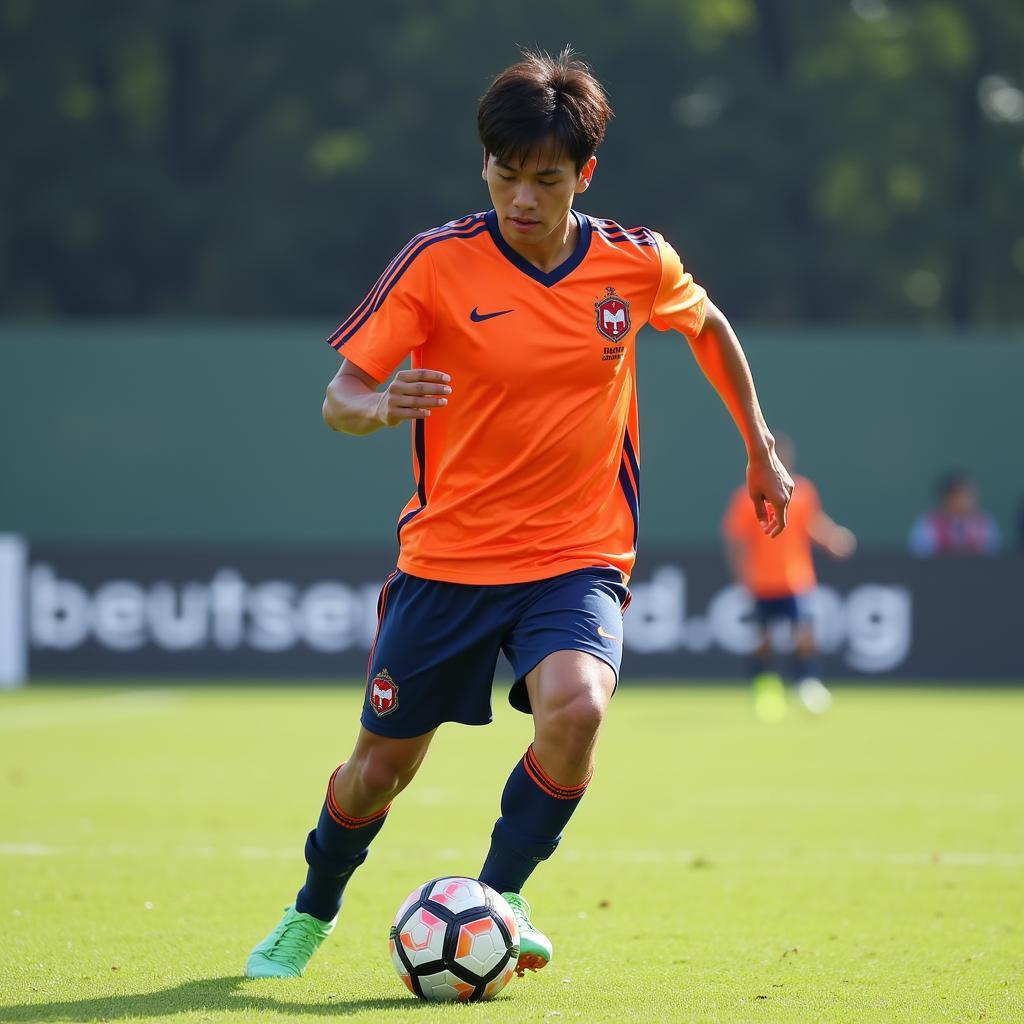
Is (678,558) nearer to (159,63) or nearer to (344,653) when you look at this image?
(344,653)

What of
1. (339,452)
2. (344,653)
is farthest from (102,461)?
(344,653)

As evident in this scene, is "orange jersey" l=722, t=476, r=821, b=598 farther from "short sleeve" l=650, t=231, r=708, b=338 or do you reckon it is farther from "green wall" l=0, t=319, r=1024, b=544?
"short sleeve" l=650, t=231, r=708, b=338

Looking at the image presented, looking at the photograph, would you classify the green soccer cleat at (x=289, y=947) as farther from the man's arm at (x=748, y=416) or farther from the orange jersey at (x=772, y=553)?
the orange jersey at (x=772, y=553)

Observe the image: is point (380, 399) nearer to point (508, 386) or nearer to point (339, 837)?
point (508, 386)

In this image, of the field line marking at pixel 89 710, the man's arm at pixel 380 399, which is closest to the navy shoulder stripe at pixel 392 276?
the man's arm at pixel 380 399

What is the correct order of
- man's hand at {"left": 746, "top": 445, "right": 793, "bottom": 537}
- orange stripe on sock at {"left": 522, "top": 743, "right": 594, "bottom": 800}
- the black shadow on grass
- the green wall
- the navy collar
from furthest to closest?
the green wall
man's hand at {"left": 746, "top": 445, "right": 793, "bottom": 537}
the navy collar
orange stripe on sock at {"left": 522, "top": 743, "right": 594, "bottom": 800}
the black shadow on grass

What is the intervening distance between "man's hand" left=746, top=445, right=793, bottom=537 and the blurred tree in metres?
24.3

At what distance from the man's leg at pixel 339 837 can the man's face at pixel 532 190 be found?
1.45 metres

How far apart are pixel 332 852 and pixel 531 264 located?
179 cm

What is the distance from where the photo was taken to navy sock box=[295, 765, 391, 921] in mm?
5312

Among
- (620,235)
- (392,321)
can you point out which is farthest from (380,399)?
(620,235)

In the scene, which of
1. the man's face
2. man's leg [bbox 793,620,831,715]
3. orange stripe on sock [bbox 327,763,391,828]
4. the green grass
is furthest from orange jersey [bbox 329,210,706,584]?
man's leg [bbox 793,620,831,715]

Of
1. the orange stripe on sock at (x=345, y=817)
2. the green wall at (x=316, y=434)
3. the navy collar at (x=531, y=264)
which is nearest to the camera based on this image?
the navy collar at (x=531, y=264)

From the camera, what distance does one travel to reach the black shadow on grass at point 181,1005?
479 cm
